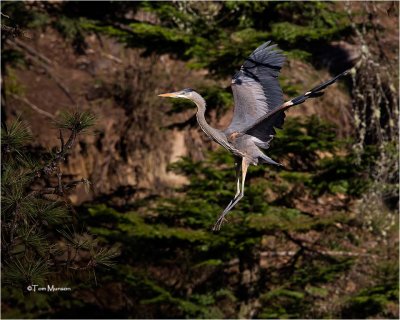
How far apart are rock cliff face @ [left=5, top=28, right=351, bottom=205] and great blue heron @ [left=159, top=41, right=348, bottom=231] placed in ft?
16.8

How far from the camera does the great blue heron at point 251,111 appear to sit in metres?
3.74

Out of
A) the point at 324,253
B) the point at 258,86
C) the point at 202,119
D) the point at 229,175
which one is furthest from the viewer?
the point at 324,253

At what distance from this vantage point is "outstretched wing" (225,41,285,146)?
4031 mm

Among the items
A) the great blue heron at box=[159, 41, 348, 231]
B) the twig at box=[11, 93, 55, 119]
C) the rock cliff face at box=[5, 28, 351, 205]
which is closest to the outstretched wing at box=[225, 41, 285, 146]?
the great blue heron at box=[159, 41, 348, 231]

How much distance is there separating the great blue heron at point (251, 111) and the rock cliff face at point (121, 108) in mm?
5134

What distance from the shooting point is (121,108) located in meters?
11.7

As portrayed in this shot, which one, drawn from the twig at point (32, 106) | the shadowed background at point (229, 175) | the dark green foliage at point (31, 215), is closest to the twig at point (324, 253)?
the shadowed background at point (229, 175)

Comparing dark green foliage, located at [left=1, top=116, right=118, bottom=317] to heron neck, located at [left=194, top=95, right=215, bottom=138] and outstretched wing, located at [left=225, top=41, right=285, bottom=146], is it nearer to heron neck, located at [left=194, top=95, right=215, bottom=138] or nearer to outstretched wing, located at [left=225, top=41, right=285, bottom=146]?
heron neck, located at [left=194, top=95, right=215, bottom=138]

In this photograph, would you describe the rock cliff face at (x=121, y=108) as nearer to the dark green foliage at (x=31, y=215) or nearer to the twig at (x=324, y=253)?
the twig at (x=324, y=253)

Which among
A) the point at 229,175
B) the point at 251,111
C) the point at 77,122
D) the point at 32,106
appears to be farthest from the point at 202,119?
the point at 32,106

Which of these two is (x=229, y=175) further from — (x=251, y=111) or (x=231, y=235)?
(x=251, y=111)

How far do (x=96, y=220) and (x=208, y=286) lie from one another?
60.7 inches

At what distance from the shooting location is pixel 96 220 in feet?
32.2

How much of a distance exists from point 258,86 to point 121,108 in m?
7.70
